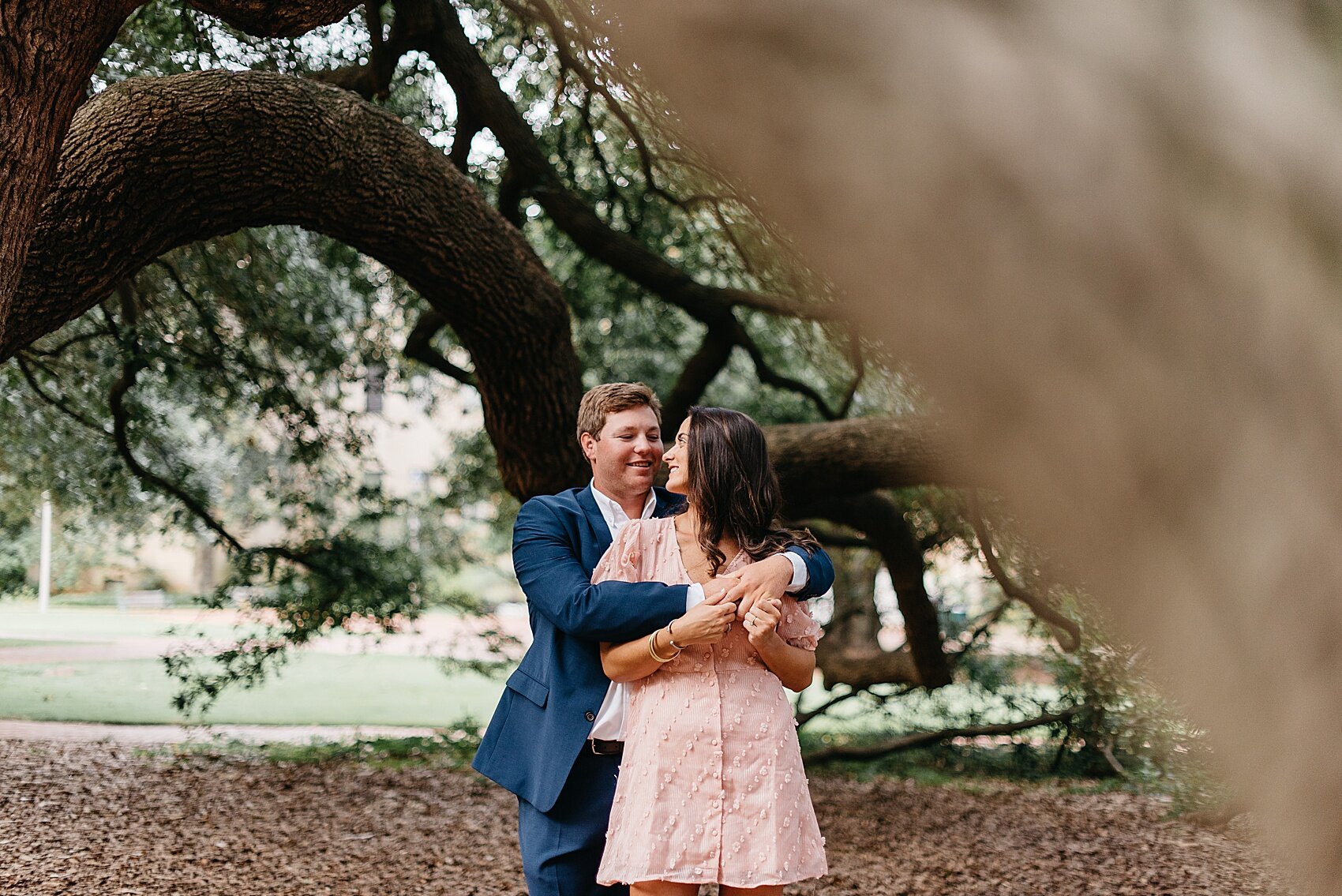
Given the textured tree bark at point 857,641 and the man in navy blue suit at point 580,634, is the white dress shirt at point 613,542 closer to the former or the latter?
the man in navy blue suit at point 580,634

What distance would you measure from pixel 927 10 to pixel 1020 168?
0.04m

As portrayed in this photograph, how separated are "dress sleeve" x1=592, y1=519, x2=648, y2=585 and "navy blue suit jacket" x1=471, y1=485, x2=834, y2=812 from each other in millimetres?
53

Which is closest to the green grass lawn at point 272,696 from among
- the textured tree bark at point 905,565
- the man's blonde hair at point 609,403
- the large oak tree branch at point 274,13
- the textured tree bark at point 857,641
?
the textured tree bark at point 857,641

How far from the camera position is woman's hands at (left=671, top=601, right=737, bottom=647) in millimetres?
2326

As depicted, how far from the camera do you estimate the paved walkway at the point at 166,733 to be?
8.79 m

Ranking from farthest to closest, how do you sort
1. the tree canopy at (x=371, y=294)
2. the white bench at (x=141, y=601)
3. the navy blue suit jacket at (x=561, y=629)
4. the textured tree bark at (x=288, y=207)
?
1. the white bench at (x=141, y=601)
2. the tree canopy at (x=371, y=294)
3. the textured tree bark at (x=288, y=207)
4. the navy blue suit jacket at (x=561, y=629)

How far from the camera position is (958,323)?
25 centimetres

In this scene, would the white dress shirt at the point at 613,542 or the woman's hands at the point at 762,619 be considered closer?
the woman's hands at the point at 762,619

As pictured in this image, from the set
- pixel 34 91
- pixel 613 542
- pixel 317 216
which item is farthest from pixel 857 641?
pixel 34 91

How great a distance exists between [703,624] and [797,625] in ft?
1.11

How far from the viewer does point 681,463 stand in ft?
8.39

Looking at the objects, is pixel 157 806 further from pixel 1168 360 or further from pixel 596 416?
pixel 1168 360

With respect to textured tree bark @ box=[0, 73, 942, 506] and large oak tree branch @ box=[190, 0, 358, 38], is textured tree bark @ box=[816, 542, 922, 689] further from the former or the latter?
large oak tree branch @ box=[190, 0, 358, 38]

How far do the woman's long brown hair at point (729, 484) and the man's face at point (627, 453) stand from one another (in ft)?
1.02
